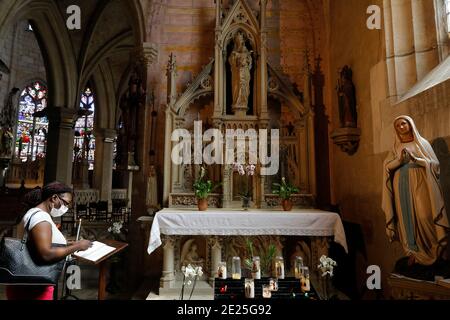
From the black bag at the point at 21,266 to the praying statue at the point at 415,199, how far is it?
10.3 ft

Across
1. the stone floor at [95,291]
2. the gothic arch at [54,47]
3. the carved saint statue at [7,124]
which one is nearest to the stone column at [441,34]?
the stone floor at [95,291]

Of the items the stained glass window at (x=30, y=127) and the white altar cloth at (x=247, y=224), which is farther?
the stained glass window at (x=30, y=127)

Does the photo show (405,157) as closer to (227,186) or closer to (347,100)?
(347,100)

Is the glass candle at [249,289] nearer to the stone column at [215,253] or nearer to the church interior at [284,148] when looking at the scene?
the church interior at [284,148]

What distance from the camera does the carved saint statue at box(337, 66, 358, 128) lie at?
502 centimetres

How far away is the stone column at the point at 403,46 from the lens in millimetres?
4203

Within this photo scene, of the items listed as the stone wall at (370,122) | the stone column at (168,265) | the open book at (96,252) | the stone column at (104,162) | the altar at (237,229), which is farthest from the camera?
the stone column at (104,162)

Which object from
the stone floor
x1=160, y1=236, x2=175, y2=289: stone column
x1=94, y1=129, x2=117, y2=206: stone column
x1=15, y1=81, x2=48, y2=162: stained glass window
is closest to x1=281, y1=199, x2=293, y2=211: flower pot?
x1=160, y1=236, x2=175, y2=289: stone column

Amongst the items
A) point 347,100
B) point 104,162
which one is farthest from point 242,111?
point 104,162

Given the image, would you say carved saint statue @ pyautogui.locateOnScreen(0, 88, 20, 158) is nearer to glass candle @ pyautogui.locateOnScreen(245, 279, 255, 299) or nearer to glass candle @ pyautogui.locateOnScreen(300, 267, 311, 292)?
glass candle @ pyautogui.locateOnScreen(245, 279, 255, 299)

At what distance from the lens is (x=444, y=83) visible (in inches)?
127

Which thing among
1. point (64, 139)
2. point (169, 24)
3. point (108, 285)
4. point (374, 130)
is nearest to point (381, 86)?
point (374, 130)
